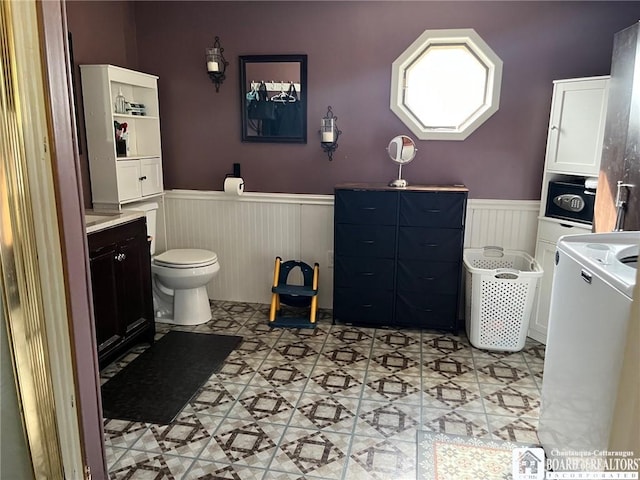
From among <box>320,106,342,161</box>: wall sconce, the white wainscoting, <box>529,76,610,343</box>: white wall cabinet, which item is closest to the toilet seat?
the white wainscoting

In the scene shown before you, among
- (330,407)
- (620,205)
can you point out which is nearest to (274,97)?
(330,407)

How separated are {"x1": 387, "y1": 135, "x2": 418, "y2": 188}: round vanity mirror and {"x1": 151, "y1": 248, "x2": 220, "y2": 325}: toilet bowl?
1.43 m

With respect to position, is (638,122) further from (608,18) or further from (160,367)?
(160,367)

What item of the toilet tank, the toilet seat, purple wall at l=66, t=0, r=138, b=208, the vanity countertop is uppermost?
purple wall at l=66, t=0, r=138, b=208

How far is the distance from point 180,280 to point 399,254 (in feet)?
4.95

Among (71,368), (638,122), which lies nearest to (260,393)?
(71,368)

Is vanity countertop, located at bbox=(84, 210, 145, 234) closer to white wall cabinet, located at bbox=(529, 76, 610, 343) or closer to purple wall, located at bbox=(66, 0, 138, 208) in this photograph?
purple wall, located at bbox=(66, 0, 138, 208)

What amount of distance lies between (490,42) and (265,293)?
2.44 meters

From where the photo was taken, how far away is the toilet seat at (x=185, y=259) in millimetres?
3314

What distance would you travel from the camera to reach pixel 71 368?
3.21ft

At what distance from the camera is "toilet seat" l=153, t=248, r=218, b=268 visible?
331cm

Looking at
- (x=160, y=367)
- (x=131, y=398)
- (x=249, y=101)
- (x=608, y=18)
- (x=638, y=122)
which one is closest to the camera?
(x=638, y=122)

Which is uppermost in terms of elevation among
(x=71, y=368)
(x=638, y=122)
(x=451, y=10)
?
(x=451, y=10)

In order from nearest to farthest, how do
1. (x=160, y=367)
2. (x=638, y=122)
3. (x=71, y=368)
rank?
(x=71, y=368)
(x=638, y=122)
(x=160, y=367)
